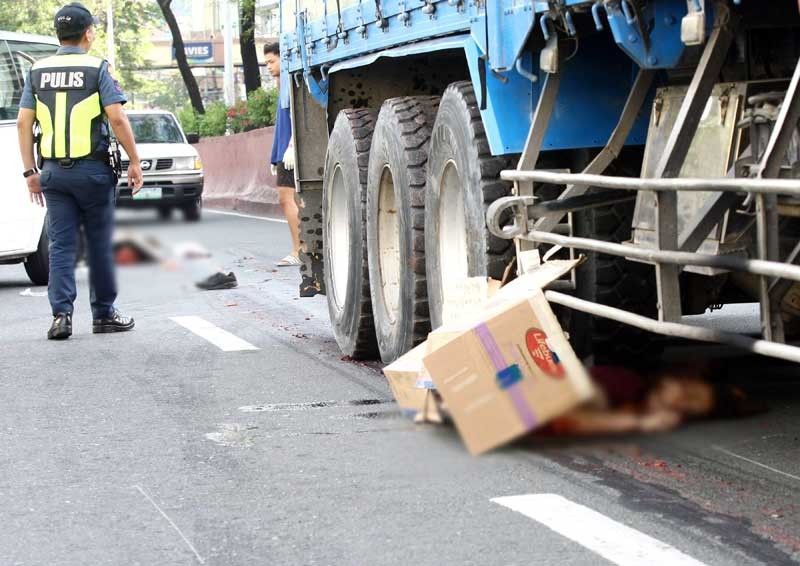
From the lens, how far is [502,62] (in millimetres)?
5508

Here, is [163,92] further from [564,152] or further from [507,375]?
[507,375]

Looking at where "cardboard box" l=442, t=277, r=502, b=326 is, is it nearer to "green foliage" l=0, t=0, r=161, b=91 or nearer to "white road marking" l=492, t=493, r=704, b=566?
"white road marking" l=492, t=493, r=704, b=566

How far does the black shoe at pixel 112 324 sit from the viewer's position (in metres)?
9.60

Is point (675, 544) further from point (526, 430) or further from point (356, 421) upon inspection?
point (526, 430)

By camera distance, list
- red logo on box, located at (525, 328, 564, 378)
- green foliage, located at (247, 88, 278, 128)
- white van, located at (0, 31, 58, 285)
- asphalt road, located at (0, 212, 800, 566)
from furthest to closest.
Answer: green foliage, located at (247, 88, 278, 128)
asphalt road, located at (0, 212, 800, 566)
white van, located at (0, 31, 58, 285)
red logo on box, located at (525, 328, 564, 378)

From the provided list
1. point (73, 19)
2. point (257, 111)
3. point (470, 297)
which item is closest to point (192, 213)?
point (73, 19)

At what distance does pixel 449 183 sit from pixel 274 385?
5.17ft

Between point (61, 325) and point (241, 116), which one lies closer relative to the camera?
point (61, 325)

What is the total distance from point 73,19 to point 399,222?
317 cm

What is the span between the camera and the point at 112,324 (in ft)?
31.9

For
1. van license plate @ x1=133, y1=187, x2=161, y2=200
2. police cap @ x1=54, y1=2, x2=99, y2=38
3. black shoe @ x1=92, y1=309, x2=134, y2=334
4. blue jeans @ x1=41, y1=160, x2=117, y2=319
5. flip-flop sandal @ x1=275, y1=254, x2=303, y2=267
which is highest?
police cap @ x1=54, y1=2, x2=99, y2=38

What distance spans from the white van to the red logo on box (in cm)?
146

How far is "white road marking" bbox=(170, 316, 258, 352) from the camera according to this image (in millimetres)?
8977

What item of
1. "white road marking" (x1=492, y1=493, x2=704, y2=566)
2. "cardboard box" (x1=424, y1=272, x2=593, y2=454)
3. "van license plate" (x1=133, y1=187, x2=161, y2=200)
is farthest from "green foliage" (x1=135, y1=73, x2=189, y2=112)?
"van license plate" (x1=133, y1=187, x2=161, y2=200)
